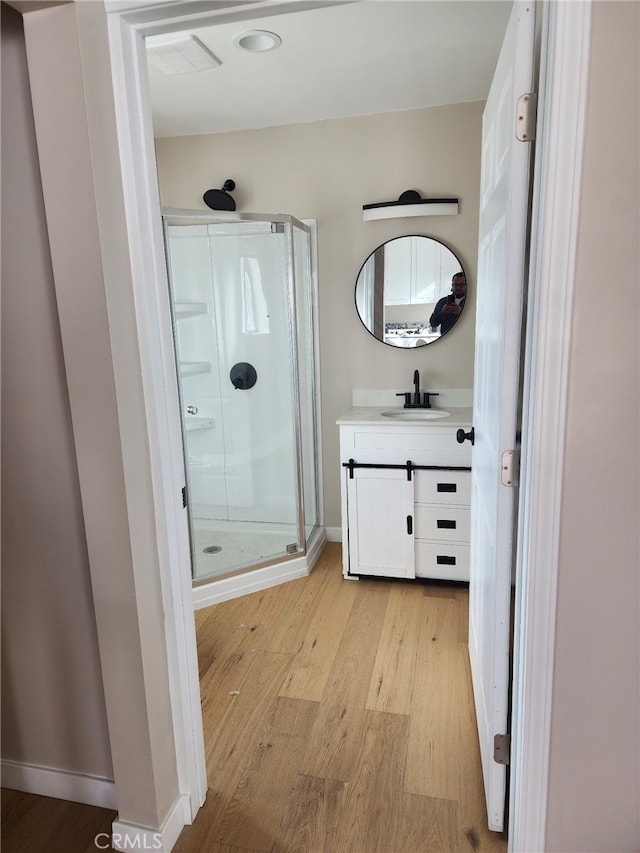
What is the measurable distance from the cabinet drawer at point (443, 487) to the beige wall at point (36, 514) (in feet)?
5.54

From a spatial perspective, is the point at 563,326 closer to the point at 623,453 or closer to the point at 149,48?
→ the point at 623,453

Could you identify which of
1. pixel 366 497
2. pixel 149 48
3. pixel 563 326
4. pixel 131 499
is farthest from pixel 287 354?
pixel 563 326

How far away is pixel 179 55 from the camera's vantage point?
211cm

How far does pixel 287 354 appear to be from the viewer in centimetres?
299

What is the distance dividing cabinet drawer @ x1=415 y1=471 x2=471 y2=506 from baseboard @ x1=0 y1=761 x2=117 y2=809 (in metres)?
1.75

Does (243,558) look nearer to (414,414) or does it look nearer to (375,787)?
(414,414)

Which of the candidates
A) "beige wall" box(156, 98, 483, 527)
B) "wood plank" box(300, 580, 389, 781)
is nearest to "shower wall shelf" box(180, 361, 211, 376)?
"beige wall" box(156, 98, 483, 527)

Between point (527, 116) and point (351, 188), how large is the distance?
2.01m

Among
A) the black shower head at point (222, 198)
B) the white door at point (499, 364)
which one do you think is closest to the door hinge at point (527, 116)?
the white door at point (499, 364)

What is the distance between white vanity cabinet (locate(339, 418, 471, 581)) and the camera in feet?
8.62

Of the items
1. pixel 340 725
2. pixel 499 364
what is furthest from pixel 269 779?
pixel 499 364

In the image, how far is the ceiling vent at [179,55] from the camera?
6.49ft

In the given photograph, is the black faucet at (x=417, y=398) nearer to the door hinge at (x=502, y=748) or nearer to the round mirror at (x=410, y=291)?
the round mirror at (x=410, y=291)

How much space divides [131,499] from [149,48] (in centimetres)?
179
